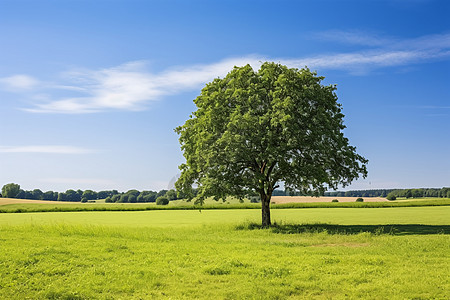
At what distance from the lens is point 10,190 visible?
140750mm

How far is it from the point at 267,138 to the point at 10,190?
433 ft

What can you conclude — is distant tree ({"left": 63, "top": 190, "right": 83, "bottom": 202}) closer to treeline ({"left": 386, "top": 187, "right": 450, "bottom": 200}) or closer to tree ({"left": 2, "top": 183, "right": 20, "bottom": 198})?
tree ({"left": 2, "top": 183, "right": 20, "bottom": 198})

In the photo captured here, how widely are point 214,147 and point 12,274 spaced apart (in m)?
23.4

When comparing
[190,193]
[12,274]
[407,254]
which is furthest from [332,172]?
[12,274]

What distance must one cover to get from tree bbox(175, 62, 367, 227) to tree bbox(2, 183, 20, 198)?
399ft

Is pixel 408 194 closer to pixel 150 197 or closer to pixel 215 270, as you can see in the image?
pixel 150 197

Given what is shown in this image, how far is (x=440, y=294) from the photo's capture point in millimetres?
13523

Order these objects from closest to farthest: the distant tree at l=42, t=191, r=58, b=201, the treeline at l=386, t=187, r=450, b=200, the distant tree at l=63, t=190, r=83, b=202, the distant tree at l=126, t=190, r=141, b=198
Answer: the distant tree at l=126, t=190, r=141, b=198 < the treeline at l=386, t=187, r=450, b=200 < the distant tree at l=42, t=191, r=58, b=201 < the distant tree at l=63, t=190, r=83, b=202

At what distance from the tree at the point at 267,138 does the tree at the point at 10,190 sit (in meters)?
122

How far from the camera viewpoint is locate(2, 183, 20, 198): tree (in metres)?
140

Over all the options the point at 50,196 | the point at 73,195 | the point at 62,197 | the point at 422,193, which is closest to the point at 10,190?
the point at 50,196

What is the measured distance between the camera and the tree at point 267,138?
36094 mm

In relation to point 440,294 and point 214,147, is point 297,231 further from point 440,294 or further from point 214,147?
point 440,294

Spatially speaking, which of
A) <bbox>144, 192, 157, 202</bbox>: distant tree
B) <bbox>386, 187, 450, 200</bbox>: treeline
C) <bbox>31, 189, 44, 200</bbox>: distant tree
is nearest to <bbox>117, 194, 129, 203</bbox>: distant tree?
<bbox>144, 192, 157, 202</bbox>: distant tree
